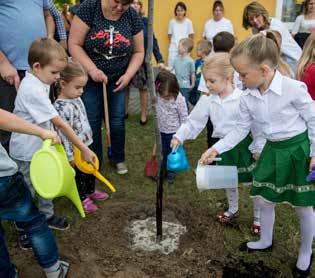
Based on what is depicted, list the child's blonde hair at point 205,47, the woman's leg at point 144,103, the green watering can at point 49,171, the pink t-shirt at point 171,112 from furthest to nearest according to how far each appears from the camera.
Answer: the woman's leg at point 144,103 < the child's blonde hair at point 205,47 < the pink t-shirt at point 171,112 < the green watering can at point 49,171

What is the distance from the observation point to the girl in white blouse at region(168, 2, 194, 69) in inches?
311

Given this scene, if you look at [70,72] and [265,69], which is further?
[70,72]

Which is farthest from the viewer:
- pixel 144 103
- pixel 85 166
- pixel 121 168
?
pixel 144 103

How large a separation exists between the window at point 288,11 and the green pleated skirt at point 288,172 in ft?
22.1

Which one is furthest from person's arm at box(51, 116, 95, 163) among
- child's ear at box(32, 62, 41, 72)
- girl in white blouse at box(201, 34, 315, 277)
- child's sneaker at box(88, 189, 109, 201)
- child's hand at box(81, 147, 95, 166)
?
child's sneaker at box(88, 189, 109, 201)

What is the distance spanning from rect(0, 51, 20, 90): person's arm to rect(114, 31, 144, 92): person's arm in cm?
91

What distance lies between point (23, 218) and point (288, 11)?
25.6 feet

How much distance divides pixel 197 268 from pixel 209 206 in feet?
2.94

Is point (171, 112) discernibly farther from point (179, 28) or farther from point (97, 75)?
point (179, 28)

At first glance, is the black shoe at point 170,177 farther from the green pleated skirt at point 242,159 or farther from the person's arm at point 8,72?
the person's arm at point 8,72

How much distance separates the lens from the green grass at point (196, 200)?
2.96 meters

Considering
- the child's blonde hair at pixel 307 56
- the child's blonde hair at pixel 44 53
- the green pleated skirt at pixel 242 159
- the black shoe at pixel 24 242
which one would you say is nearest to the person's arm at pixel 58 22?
the child's blonde hair at pixel 44 53

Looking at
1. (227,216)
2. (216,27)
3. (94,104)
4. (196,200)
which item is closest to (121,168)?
(94,104)

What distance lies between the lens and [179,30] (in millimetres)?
8000
